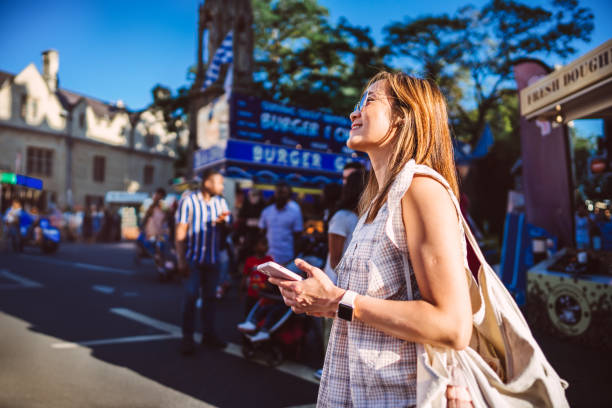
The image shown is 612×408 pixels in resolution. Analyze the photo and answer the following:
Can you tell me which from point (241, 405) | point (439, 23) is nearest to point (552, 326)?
point (241, 405)

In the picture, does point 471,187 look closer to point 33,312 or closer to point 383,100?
point 33,312

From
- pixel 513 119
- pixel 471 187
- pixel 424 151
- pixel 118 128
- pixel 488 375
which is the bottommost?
pixel 488 375

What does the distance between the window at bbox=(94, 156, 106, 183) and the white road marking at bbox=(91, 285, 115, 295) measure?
31.1 m

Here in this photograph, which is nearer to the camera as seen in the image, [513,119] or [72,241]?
[72,241]

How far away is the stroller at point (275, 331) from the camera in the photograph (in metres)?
4.31

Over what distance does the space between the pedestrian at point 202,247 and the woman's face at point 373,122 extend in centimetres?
378

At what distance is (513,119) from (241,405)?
28292 millimetres

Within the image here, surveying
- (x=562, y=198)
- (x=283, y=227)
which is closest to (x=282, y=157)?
(x=283, y=227)

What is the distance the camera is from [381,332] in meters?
1.18

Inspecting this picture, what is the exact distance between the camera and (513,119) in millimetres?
→ 27250

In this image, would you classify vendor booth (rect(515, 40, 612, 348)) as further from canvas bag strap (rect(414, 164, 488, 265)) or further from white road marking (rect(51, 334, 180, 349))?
white road marking (rect(51, 334, 180, 349))

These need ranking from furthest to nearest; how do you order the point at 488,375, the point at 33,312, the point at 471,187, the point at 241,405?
the point at 471,187
the point at 33,312
the point at 241,405
the point at 488,375

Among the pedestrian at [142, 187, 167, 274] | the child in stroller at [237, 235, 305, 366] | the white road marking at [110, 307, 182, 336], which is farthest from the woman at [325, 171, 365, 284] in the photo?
the pedestrian at [142, 187, 167, 274]

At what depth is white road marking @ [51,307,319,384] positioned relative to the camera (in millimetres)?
4118
